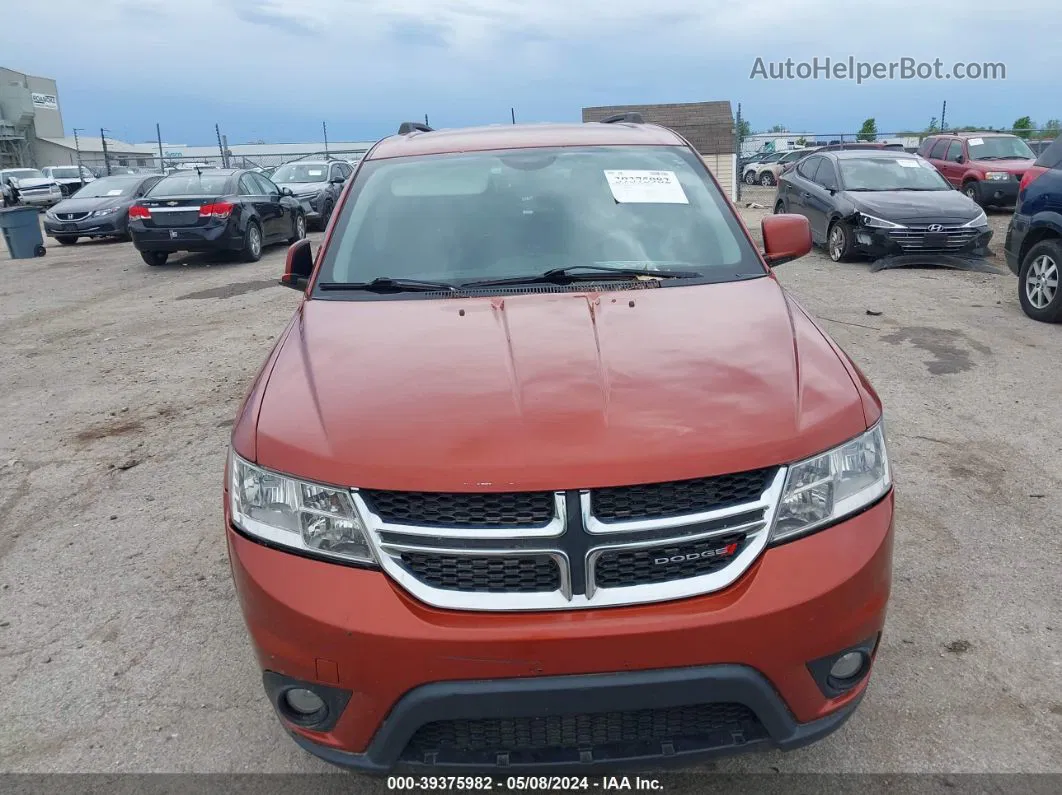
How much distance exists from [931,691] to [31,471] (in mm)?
4808

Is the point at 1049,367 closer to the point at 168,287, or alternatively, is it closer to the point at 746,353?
the point at 746,353

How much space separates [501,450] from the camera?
1963 millimetres

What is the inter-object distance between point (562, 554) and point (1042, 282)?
7.55 metres

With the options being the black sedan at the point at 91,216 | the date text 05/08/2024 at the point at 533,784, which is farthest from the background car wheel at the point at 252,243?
the date text 05/08/2024 at the point at 533,784

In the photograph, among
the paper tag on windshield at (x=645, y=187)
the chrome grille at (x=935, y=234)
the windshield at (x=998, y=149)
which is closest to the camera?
the paper tag on windshield at (x=645, y=187)

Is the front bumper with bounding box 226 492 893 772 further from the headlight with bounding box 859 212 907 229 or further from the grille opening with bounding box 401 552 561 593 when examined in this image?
the headlight with bounding box 859 212 907 229

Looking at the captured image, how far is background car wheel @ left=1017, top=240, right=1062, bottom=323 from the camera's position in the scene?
7406mm

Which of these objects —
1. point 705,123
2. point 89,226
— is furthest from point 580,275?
point 705,123

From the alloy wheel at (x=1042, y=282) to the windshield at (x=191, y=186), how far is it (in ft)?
37.2

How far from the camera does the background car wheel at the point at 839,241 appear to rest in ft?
37.2

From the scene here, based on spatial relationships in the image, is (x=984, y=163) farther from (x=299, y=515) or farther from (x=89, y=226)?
(x=299, y=515)

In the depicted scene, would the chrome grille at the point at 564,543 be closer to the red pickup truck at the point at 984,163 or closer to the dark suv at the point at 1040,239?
the dark suv at the point at 1040,239

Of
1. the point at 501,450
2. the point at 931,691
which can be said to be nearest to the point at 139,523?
the point at 501,450

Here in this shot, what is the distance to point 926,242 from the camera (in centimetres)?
1069
